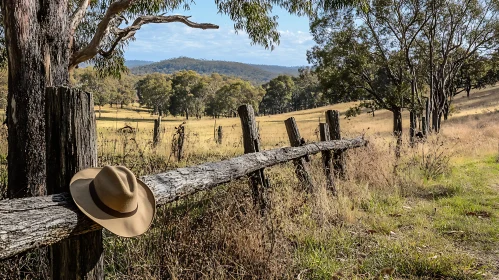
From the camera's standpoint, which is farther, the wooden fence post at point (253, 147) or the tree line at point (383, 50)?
the tree line at point (383, 50)

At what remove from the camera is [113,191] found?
2.05 meters

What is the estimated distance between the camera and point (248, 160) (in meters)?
4.16

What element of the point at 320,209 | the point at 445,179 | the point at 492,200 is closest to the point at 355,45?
the point at 445,179

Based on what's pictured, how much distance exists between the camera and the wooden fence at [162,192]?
1634 millimetres

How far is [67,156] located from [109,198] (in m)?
0.35

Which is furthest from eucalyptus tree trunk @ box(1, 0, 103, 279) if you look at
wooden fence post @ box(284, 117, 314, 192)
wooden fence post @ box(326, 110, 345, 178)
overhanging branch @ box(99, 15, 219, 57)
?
wooden fence post @ box(326, 110, 345, 178)

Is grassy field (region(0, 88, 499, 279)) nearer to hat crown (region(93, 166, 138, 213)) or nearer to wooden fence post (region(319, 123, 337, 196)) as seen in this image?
wooden fence post (region(319, 123, 337, 196))

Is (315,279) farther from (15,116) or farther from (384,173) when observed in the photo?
(384,173)

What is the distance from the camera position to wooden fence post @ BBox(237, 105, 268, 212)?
460cm

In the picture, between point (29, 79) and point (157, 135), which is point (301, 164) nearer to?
point (29, 79)

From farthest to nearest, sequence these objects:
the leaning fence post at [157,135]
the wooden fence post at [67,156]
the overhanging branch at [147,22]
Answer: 1. the leaning fence post at [157,135]
2. the overhanging branch at [147,22]
3. the wooden fence post at [67,156]

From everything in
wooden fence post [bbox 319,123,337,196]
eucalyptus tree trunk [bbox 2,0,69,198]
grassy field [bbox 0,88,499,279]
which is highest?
eucalyptus tree trunk [bbox 2,0,69,198]

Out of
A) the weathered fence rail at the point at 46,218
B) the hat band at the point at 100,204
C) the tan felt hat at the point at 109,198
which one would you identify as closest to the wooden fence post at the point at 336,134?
the weathered fence rail at the point at 46,218

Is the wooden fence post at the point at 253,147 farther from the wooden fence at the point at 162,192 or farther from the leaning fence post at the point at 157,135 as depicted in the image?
the leaning fence post at the point at 157,135
